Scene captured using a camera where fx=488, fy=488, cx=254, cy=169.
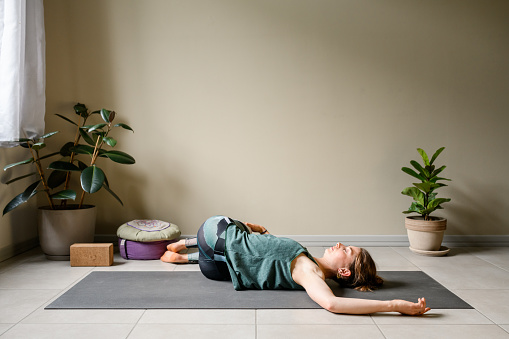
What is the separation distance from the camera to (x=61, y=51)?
3791 millimetres

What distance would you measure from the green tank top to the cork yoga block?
3.10ft

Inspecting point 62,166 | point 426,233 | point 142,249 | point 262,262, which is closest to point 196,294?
point 262,262

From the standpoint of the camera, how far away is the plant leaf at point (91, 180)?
10.2 feet

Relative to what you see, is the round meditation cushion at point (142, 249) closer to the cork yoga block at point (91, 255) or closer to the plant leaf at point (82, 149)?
the cork yoga block at point (91, 255)

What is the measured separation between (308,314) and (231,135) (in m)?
1.92

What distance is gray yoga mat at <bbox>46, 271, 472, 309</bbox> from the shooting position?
7.67 ft

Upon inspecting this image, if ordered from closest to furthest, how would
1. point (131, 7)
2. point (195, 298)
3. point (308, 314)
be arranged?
point (308, 314)
point (195, 298)
point (131, 7)

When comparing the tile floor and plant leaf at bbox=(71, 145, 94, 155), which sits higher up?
plant leaf at bbox=(71, 145, 94, 155)

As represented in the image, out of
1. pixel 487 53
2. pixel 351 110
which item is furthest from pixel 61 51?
pixel 487 53

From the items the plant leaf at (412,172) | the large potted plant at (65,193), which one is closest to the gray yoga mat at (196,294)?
the large potted plant at (65,193)

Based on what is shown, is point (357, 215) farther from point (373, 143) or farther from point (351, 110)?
point (351, 110)

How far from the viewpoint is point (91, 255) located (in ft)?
10.2

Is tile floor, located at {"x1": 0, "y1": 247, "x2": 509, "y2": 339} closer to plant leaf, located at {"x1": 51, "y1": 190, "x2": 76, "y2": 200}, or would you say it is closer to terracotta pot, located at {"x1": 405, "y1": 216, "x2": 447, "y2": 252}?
plant leaf, located at {"x1": 51, "y1": 190, "x2": 76, "y2": 200}

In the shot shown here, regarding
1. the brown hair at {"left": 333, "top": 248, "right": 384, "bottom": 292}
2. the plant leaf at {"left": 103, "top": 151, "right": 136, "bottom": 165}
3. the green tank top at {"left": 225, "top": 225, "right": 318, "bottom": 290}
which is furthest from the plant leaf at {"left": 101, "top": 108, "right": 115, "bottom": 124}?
the brown hair at {"left": 333, "top": 248, "right": 384, "bottom": 292}
